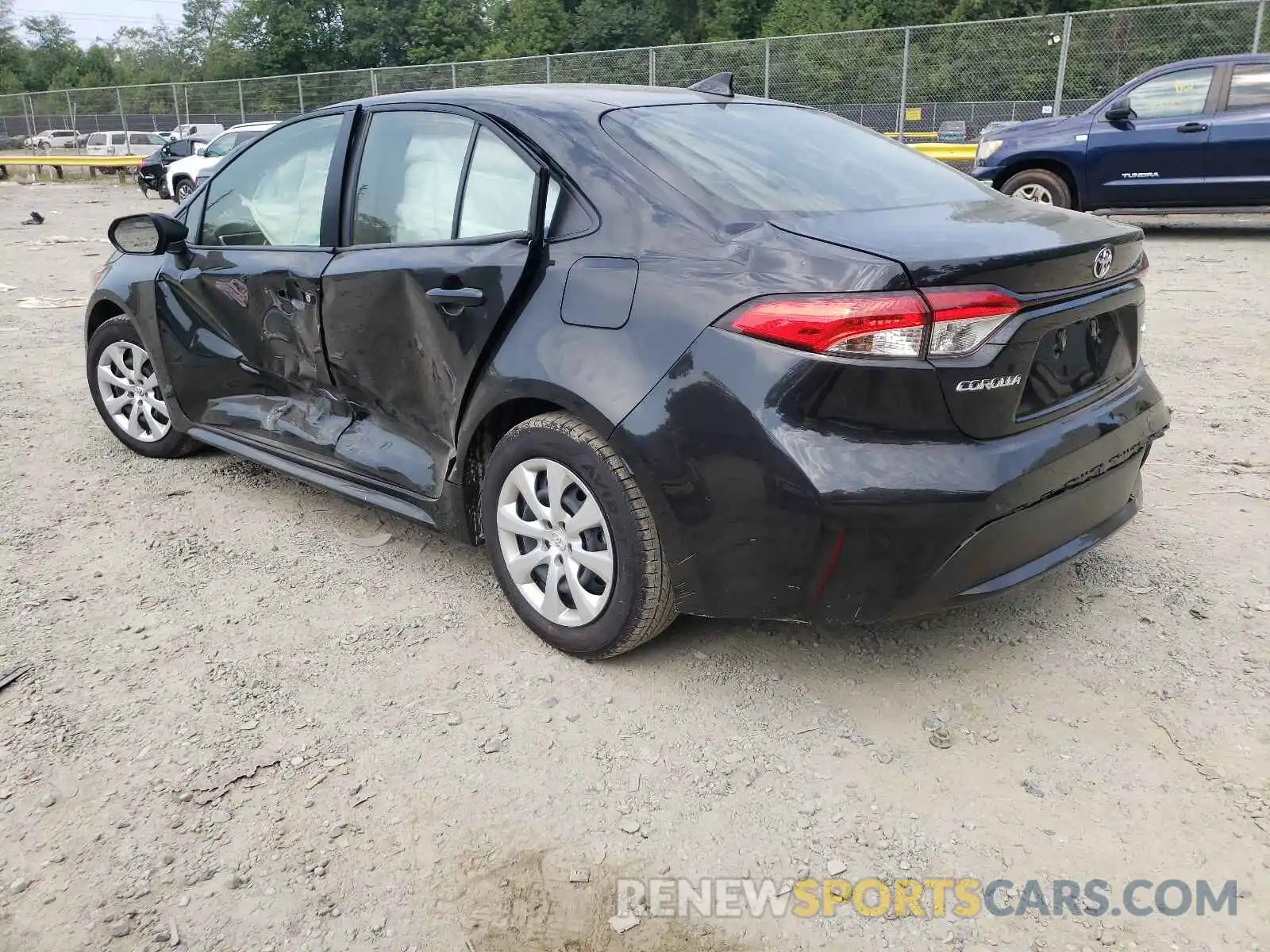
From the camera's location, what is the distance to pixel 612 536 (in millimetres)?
2787

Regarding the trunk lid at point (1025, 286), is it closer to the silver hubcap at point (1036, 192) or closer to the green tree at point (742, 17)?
the silver hubcap at point (1036, 192)

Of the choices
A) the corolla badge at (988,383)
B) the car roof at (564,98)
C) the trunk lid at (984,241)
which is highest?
the car roof at (564,98)

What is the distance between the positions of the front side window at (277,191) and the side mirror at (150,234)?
0.11 metres

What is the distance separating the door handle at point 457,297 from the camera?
3025mm

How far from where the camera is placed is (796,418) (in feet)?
7.97

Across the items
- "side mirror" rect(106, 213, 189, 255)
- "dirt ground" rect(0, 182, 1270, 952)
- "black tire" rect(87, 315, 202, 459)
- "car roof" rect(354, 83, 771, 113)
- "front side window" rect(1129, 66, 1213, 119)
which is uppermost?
"front side window" rect(1129, 66, 1213, 119)

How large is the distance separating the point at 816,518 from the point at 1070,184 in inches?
400

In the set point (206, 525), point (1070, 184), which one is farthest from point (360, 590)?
point (1070, 184)

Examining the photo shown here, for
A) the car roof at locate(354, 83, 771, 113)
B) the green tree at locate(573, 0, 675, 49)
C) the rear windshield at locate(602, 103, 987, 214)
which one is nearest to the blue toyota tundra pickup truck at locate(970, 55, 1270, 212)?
the rear windshield at locate(602, 103, 987, 214)

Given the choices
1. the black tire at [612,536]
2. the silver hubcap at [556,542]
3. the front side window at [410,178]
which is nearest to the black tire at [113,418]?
the front side window at [410,178]

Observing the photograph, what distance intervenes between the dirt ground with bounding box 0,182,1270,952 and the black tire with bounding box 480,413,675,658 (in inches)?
5.3

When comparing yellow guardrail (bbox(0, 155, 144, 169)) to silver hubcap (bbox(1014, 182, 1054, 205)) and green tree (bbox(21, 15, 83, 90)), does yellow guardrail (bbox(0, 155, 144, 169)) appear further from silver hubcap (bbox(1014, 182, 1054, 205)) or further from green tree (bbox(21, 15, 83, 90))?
green tree (bbox(21, 15, 83, 90))

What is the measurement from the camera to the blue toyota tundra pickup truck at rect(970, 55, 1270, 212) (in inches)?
403

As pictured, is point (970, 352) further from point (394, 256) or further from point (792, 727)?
point (394, 256)
